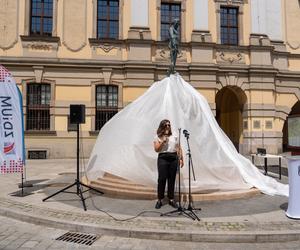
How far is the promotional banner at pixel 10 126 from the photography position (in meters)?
8.74

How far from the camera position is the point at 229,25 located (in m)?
21.8

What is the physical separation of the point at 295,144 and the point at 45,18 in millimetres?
15159

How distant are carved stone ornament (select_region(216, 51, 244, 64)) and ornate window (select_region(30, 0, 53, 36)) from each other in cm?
996

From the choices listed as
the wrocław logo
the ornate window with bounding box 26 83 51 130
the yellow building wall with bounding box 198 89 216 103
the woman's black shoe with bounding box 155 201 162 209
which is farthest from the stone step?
the yellow building wall with bounding box 198 89 216 103

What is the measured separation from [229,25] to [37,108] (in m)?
12.6

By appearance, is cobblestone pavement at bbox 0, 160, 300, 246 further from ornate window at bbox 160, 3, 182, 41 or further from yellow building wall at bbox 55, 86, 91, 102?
ornate window at bbox 160, 3, 182, 41

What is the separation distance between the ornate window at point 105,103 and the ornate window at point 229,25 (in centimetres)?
758

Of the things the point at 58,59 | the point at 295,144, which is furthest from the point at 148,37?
the point at 295,144

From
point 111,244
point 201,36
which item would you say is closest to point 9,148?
point 111,244

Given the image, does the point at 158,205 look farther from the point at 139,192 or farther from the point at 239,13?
the point at 239,13

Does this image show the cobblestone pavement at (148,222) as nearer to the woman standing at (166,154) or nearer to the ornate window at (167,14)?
the woman standing at (166,154)

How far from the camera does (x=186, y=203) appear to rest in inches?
316

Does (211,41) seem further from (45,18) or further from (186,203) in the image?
(186,203)

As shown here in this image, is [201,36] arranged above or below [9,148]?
above
